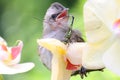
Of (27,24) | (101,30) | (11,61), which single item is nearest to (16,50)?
(11,61)

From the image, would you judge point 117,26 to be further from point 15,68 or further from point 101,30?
point 15,68

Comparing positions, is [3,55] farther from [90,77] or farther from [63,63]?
[90,77]

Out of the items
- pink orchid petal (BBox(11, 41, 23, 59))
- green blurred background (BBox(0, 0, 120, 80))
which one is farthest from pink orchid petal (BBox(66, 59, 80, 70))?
green blurred background (BBox(0, 0, 120, 80))

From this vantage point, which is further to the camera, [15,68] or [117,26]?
[15,68]

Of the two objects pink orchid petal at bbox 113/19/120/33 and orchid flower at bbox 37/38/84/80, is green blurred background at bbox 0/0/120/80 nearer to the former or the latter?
orchid flower at bbox 37/38/84/80

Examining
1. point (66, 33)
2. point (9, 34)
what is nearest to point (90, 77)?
point (9, 34)

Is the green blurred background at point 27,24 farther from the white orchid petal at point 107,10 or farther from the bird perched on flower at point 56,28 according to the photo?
the white orchid petal at point 107,10
